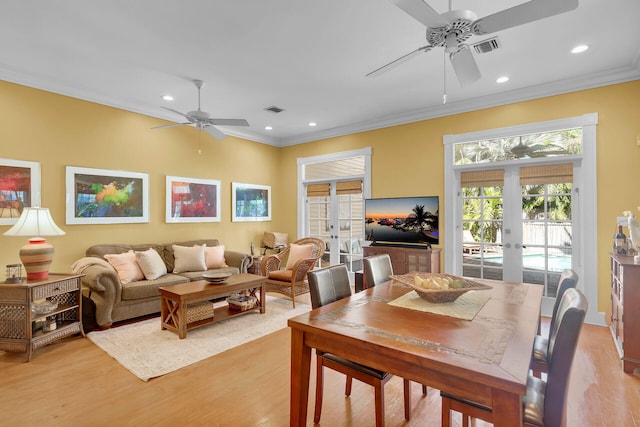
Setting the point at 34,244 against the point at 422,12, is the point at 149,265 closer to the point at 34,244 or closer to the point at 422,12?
the point at 34,244

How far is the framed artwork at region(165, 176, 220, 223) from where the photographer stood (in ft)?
16.3

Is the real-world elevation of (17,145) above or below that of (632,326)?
above

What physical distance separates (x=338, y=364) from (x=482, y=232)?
339 cm

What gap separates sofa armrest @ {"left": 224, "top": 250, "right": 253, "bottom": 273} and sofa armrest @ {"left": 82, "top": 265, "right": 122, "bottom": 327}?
5.72 ft

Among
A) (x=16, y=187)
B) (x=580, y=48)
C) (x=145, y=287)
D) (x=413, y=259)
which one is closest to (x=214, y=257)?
(x=145, y=287)

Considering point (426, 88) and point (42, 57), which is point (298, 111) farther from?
point (42, 57)

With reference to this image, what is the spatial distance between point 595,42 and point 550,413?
3.38m

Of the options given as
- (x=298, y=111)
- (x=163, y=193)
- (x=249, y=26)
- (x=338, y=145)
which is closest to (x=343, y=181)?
(x=338, y=145)

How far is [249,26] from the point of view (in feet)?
8.98

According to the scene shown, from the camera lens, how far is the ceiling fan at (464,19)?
1757 millimetres

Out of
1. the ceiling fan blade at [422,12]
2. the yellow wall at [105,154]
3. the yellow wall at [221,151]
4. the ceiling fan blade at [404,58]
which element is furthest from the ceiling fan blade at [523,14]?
the yellow wall at [105,154]

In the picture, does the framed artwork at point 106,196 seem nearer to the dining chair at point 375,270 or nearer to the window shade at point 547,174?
the dining chair at point 375,270

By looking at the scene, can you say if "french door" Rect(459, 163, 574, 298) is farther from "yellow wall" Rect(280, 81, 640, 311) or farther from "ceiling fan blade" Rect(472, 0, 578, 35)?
"ceiling fan blade" Rect(472, 0, 578, 35)

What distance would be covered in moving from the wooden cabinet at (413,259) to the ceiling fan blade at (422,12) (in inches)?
117
